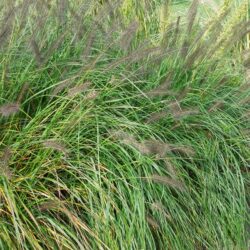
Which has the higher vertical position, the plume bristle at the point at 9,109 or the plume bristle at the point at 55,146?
the plume bristle at the point at 9,109

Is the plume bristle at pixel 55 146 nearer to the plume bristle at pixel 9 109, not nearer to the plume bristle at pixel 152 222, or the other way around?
the plume bristle at pixel 9 109

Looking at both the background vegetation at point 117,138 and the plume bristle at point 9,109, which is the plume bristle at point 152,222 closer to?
the background vegetation at point 117,138

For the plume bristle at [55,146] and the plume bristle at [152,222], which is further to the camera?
the plume bristle at [152,222]

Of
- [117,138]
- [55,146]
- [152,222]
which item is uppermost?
[55,146]

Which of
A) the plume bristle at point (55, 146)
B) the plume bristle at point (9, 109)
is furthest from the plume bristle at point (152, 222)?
the plume bristle at point (9, 109)

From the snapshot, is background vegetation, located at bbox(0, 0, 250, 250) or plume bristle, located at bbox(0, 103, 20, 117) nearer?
plume bristle, located at bbox(0, 103, 20, 117)

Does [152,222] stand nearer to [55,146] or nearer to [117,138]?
[117,138]

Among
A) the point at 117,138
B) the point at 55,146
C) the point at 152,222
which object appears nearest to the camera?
the point at 55,146

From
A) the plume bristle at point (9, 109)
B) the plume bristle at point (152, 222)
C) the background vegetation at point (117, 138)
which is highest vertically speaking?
the plume bristle at point (9, 109)

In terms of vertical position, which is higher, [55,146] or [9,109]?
[9,109]

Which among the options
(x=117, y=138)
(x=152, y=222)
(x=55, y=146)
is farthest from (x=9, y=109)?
(x=152, y=222)

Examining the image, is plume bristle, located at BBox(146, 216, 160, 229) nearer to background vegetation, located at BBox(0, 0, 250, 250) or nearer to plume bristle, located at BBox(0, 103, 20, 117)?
background vegetation, located at BBox(0, 0, 250, 250)

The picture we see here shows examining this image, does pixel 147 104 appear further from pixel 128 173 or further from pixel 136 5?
pixel 136 5

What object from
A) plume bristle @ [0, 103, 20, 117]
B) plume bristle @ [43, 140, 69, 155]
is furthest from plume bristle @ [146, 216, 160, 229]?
plume bristle @ [0, 103, 20, 117]
